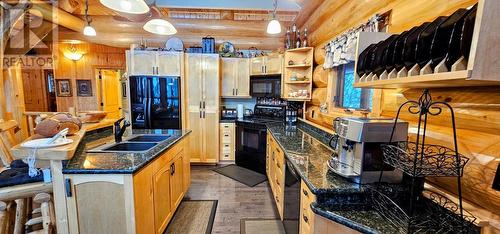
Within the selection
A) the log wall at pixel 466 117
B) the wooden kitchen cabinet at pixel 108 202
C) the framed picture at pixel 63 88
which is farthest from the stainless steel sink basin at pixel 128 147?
the framed picture at pixel 63 88

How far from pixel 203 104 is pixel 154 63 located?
111 centimetres

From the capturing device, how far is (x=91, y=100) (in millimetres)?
5777

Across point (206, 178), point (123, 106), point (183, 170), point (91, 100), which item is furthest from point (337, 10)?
point (123, 106)

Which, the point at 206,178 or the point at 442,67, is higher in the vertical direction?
the point at 442,67

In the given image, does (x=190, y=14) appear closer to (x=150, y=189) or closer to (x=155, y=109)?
(x=155, y=109)

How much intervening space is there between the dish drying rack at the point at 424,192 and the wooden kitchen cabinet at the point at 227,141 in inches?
126

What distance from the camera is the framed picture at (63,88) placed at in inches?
222

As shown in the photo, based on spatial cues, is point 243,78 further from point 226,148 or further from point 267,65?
point 226,148

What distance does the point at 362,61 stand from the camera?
4.80 ft

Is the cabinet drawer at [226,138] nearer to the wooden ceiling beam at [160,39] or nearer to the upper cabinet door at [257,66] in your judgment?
the upper cabinet door at [257,66]

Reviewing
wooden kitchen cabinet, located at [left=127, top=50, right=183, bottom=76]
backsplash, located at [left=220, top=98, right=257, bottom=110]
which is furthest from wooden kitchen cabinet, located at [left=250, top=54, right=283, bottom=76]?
wooden kitchen cabinet, located at [left=127, top=50, right=183, bottom=76]

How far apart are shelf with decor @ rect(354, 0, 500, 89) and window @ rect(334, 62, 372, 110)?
803 millimetres

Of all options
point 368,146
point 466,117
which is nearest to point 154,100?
point 368,146

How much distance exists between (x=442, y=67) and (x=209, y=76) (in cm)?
362
